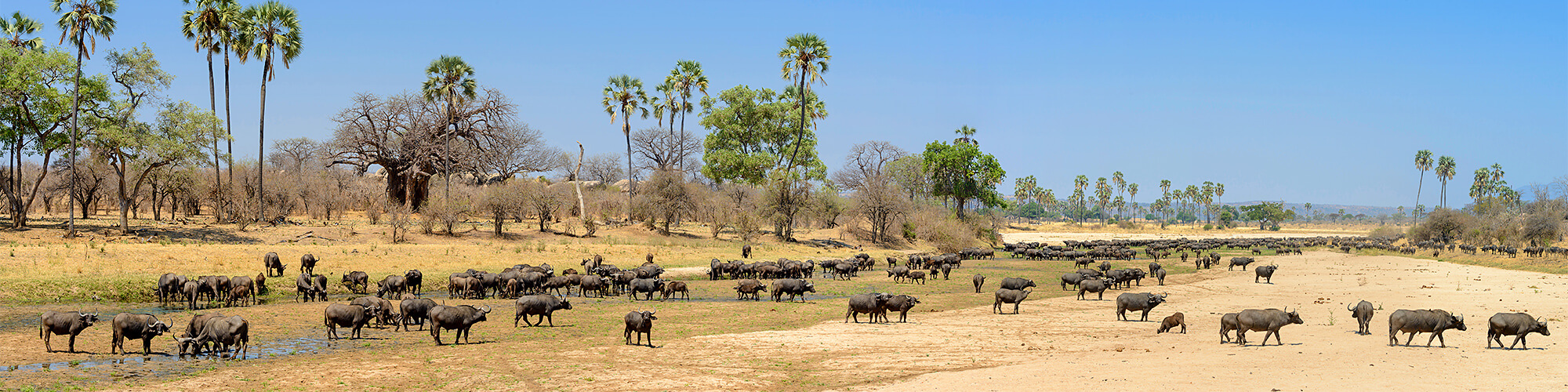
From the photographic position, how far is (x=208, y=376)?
13328 mm

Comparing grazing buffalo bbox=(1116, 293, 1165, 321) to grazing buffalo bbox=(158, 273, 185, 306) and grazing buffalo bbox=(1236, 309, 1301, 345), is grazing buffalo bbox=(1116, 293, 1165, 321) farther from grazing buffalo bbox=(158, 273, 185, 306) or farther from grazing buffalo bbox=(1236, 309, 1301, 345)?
grazing buffalo bbox=(158, 273, 185, 306)

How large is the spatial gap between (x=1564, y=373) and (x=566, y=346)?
16.4m

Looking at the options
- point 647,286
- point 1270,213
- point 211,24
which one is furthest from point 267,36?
point 1270,213

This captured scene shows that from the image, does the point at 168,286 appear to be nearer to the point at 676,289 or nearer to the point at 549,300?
the point at 549,300

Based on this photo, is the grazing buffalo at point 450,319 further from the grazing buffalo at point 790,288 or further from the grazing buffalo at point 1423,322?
the grazing buffalo at point 1423,322

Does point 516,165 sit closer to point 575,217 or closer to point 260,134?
point 575,217

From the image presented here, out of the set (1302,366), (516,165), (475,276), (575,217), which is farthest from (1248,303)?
(516,165)

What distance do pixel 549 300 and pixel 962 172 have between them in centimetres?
6988

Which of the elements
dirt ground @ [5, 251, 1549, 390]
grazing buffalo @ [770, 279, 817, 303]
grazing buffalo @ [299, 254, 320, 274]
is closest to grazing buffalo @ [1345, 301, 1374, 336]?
dirt ground @ [5, 251, 1549, 390]

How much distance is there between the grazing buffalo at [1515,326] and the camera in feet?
49.5

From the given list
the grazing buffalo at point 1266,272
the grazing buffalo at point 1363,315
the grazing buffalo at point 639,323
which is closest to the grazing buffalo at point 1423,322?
the grazing buffalo at point 1363,315

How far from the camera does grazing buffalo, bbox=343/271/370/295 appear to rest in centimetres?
2727

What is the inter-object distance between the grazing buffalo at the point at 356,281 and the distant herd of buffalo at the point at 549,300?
4 cm

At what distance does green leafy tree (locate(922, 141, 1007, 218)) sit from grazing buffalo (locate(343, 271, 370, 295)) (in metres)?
63.6
